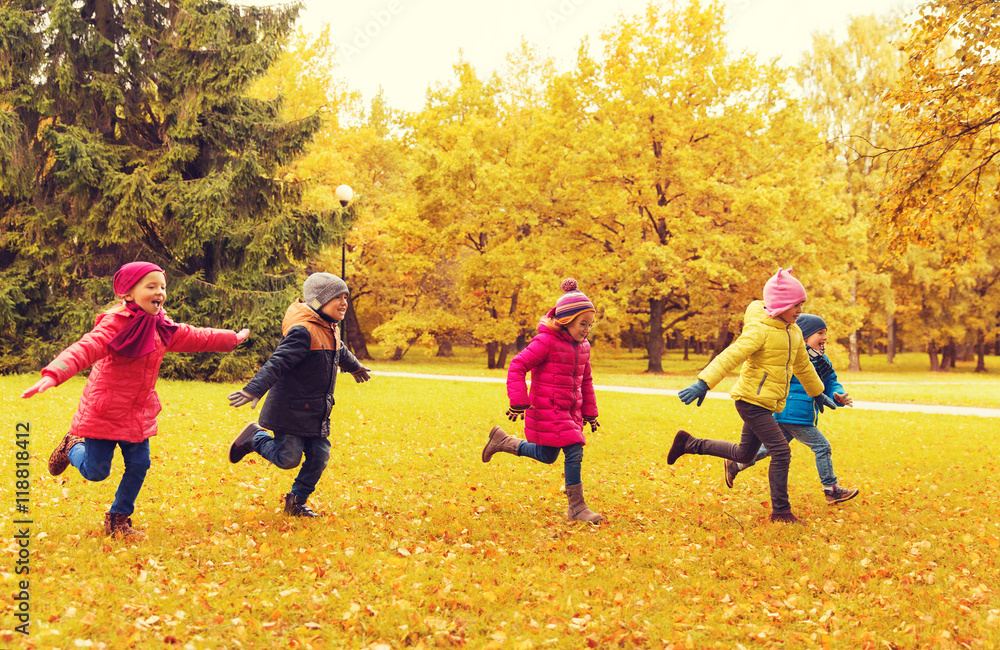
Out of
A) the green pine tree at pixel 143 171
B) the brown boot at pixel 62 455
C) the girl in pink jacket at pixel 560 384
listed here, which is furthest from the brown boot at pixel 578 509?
the green pine tree at pixel 143 171

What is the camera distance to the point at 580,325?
5.77 meters

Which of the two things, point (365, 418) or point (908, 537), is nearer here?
point (908, 537)

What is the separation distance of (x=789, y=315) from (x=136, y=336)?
17.1ft

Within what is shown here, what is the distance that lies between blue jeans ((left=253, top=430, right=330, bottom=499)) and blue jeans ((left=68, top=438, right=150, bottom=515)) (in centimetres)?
85

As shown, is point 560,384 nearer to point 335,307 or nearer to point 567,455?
point 567,455

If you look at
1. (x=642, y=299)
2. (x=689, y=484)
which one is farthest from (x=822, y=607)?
(x=642, y=299)

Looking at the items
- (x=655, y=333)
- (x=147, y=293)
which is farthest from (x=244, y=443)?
(x=655, y=333)

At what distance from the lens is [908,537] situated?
5.95 meters

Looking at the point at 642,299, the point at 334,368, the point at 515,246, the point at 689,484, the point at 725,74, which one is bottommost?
the point at 689,484

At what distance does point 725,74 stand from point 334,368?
2385cm

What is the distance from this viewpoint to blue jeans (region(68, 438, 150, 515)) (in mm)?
4797

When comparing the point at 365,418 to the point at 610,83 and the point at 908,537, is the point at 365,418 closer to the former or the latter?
the point at 908,537

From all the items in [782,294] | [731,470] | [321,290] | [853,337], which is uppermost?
[782,294]

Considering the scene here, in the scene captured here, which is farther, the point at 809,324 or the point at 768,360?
the point at 809,324
